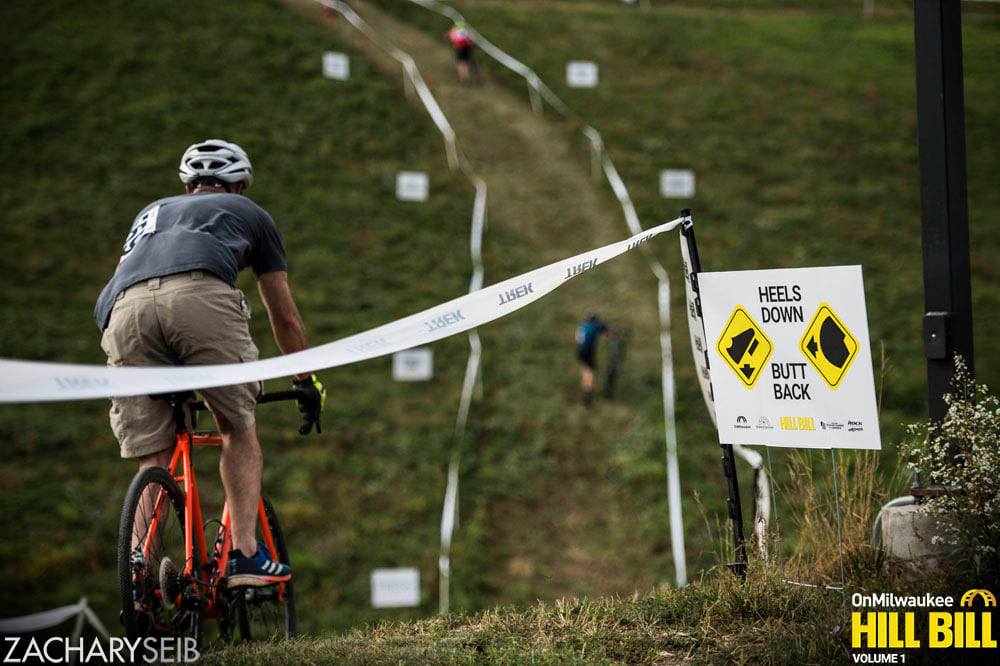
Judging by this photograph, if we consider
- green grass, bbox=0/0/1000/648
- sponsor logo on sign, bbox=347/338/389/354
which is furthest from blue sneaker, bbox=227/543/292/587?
sponsor logo on sign, bbox=347/338/389/354

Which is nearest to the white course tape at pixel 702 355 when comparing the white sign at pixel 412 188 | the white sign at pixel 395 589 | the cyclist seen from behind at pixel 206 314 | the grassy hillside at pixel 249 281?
the cyclist seen from behind at pixel 206 314

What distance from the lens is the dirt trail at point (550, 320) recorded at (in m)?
12.2

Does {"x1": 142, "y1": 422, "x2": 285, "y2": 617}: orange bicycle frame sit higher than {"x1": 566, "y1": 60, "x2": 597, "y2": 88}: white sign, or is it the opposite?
{"x1": 566, "y1": 60, "x2": 597, "y2": 88}: white sign

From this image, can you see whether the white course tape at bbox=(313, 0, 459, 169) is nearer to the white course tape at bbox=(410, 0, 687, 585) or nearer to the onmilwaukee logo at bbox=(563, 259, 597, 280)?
the white course tape at bbox=(410, 0, 687, 585)

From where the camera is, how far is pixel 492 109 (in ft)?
79.4

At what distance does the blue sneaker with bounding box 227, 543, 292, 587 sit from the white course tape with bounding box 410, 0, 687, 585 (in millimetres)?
7907

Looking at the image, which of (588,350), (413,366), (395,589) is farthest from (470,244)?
(395,589)

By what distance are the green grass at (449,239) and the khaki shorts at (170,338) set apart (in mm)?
1061

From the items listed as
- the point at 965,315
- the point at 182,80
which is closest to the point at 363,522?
the point at 965,315

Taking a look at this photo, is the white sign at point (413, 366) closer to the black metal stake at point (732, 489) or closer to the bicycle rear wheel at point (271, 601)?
the bicycle rear wheel at point (271, 601)

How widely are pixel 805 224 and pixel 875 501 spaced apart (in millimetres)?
17191

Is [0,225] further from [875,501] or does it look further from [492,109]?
[875,501]

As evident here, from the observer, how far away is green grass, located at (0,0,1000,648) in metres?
12.4

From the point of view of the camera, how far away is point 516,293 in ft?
12.9
